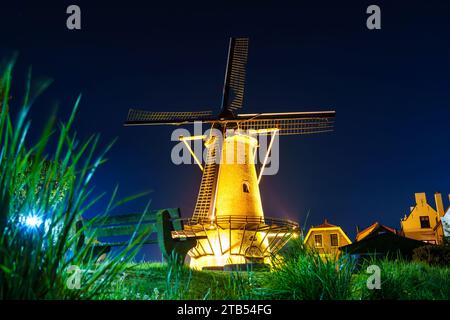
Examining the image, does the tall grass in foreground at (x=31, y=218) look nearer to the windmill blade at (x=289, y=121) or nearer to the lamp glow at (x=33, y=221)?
the lamp glow at (x=33, y=221)

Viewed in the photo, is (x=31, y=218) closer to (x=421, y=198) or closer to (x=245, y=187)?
(x=245, y=187)

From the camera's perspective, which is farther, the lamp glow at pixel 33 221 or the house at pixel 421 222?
the house at pixel 421 222

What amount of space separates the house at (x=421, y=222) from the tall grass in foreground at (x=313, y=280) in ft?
125

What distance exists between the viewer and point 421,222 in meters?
40.0

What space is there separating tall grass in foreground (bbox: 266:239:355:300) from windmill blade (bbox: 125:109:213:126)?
18.6 meters

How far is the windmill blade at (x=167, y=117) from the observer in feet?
78.0

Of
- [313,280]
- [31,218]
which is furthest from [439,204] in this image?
[31,218]

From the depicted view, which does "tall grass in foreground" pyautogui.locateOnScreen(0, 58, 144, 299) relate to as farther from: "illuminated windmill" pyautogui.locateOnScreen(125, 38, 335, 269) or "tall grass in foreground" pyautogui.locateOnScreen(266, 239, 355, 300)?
"illuminated windmill" pyautogui.locateOnScreen(125, 38, 335, 269)

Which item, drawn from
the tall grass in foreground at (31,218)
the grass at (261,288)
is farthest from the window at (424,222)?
the tall grass in foreground at (31,218)

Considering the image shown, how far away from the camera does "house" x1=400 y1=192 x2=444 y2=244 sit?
3925 cm

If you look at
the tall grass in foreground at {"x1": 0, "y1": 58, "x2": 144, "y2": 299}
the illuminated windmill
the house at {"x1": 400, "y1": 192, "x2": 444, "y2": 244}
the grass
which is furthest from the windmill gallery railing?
the house at {"x1": 400, "y1": 192, "x2": 444, "y2": 244}
